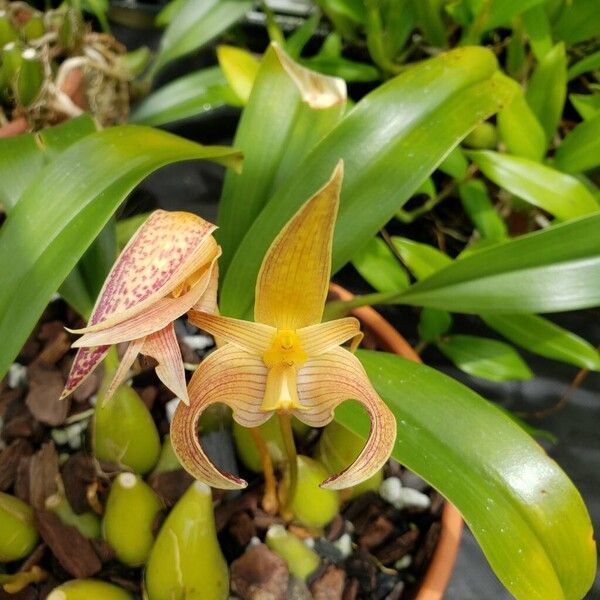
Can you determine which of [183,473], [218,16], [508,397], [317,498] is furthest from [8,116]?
[508,397]

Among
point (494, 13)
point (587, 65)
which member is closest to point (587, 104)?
point (587, 65)

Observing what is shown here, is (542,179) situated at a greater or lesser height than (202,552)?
greater

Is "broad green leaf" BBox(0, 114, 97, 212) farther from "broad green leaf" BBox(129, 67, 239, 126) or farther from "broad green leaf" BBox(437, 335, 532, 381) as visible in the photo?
"broad green leaf" BBox(437, 335, 532, 381)

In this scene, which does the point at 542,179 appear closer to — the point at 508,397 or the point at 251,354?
the point at 508,397

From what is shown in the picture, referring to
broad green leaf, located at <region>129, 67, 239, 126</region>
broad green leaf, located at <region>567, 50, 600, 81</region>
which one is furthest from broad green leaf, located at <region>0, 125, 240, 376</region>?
broad green leaf, located at <region>567, 50, 600, 81</region>

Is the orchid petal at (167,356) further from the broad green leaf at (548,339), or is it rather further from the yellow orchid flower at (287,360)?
the broad green leaf at (548,339)

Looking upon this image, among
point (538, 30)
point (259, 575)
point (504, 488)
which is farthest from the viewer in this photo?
point (538, 30)

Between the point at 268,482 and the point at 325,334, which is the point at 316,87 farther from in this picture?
the point at 268,482
